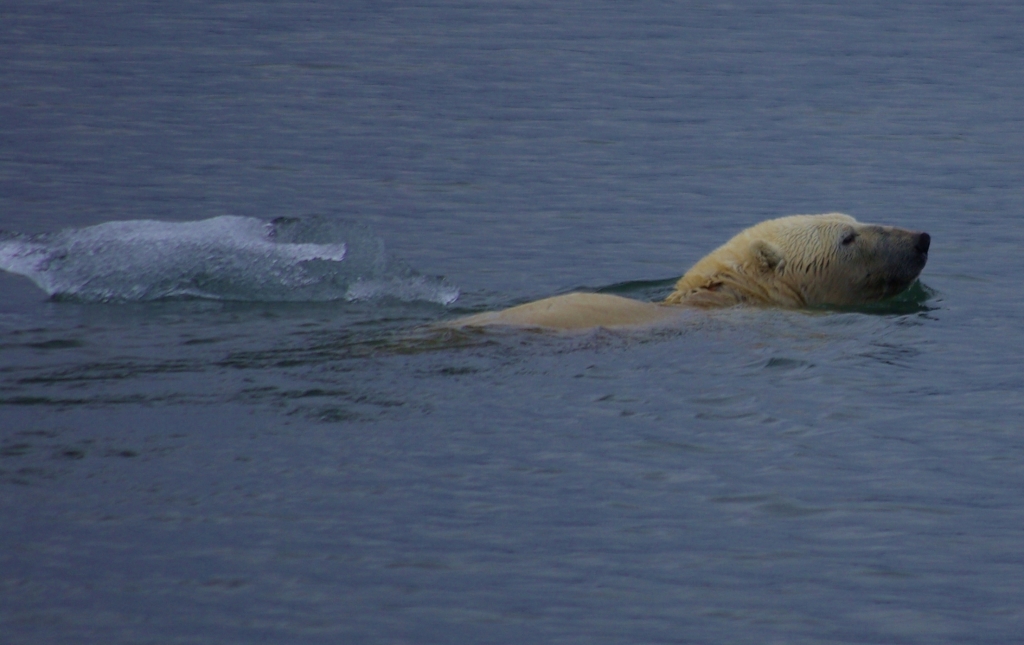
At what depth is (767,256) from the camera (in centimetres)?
941

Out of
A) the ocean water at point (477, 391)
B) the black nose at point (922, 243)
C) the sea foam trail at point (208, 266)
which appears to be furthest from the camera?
the sea foam trail at point (208, 266)

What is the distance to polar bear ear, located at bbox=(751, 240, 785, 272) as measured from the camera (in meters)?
9.38

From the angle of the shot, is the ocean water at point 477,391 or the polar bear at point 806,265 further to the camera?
the polar bear at point 806,265

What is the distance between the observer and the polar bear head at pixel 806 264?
9414 millimetres

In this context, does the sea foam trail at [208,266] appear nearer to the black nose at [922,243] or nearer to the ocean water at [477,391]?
the ocean water at [477,391]

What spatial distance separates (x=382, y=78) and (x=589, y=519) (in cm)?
1480

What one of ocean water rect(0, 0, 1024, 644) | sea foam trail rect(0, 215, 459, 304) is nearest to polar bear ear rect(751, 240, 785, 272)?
ocean water rect(0, 0, 1024, 644)

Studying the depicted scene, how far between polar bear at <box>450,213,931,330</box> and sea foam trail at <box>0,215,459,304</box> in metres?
1.82

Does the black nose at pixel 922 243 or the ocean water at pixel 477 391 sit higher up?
the black nose at pixel 922 243

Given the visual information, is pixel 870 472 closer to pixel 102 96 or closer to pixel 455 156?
pixel 455 156

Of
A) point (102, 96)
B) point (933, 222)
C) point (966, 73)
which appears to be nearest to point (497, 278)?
point (933, 222)

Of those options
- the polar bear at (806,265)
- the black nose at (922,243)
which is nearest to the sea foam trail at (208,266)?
the polar bear at (806,265)

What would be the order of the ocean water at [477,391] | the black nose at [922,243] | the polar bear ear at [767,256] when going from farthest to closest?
the black nose at [922,243] < the polar bear ear at [767,256] < the ocean water at [477,391]

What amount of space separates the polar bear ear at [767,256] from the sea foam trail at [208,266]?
206cm
